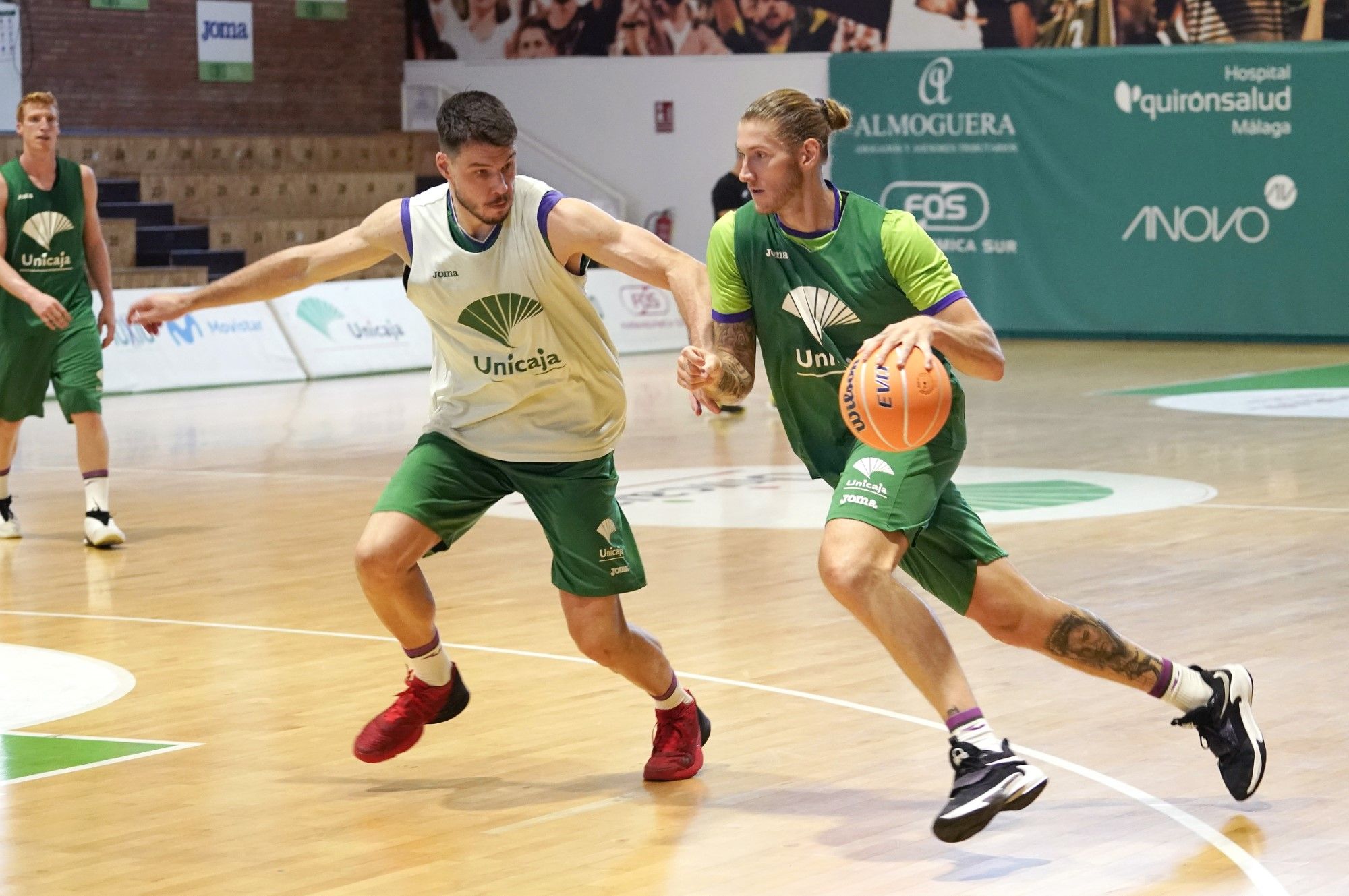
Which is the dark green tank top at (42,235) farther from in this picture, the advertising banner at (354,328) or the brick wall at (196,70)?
the brick wall at (196,70)

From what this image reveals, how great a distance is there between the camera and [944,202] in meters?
21.2

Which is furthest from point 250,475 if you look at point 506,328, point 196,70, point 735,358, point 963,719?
point 196,70

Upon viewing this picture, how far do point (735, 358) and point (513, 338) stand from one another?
2.19ft

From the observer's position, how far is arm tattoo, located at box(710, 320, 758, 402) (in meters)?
4.62

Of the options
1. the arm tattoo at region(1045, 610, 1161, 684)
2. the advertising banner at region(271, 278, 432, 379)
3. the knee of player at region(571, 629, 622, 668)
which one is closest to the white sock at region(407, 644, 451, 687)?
the knee of player at region(571, 629, 622, 668)

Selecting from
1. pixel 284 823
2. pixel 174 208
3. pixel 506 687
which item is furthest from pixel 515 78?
pixel 284 823

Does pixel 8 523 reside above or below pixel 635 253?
below

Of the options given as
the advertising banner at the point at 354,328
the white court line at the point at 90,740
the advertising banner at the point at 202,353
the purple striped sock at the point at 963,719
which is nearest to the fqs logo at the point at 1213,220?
the advertising banner at the point at 354,328

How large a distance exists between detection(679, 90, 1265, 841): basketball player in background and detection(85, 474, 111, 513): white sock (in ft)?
16.5

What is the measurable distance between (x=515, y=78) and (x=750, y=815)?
65.7ft

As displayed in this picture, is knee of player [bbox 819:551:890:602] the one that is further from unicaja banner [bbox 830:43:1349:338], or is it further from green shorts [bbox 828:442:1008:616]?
unicaja banner [bbox 830:43:1349:338]

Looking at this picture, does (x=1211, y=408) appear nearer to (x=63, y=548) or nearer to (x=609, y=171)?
(x=63, y=548)

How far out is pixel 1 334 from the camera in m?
9.41

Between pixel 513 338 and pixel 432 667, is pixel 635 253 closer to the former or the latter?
pixel 513 338
